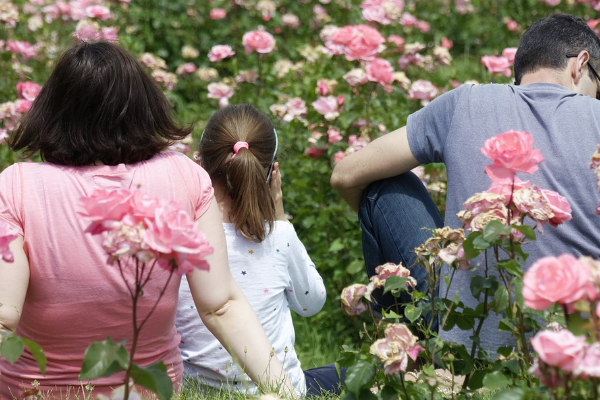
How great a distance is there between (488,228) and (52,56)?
12.3 feet

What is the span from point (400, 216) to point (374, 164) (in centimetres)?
21

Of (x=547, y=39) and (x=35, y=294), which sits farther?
(x=547, y=39)

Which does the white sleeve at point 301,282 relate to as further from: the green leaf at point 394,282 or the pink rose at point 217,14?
the pink rose at point 217,14

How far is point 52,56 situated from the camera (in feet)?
15.7

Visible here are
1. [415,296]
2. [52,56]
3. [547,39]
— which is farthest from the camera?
[52,56]

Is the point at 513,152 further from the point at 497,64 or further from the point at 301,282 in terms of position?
the point at 497,64

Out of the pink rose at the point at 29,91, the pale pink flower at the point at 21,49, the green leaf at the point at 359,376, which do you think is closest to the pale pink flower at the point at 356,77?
the pink rose at the point at 29,91

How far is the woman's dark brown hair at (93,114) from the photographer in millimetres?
1998

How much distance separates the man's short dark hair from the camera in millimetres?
2602

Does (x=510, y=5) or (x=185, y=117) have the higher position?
(x=510, y=5)

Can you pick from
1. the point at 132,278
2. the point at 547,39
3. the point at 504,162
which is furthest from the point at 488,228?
the point at 547,39

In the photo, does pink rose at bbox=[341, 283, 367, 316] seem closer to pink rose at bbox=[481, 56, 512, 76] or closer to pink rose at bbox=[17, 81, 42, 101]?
pink rose at bbox=[481, 56, 512, 76]

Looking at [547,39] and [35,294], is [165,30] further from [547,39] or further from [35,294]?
[35,294]

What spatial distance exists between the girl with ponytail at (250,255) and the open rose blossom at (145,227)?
1.23 m
